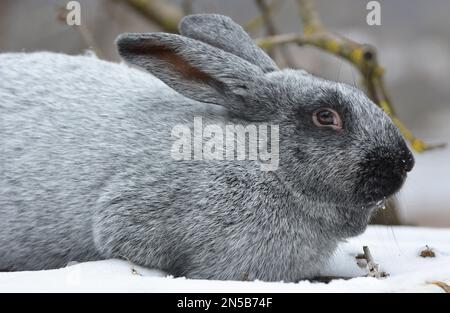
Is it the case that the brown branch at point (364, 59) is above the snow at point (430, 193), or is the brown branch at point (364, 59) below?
above

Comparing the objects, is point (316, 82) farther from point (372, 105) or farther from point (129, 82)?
point (129, 82)

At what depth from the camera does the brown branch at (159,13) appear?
7.18 meters

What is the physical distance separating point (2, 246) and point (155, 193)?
2.73 feet

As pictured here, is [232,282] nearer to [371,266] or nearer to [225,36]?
[371,266]

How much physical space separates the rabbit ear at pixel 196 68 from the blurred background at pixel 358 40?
8.01 ft

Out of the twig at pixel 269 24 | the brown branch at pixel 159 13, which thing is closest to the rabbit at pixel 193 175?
the twig at pixel 269 24

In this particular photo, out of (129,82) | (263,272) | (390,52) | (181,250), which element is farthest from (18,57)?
(390,52)

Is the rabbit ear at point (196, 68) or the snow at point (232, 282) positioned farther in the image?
the rabbit ear at point (196, 68)

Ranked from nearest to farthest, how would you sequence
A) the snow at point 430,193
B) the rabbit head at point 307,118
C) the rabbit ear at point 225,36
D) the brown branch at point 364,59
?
the rabbit head at point 307,118 → the rabbit ear at point 225,36 → the brown branch at point 364,59 → the snow at point 430,193

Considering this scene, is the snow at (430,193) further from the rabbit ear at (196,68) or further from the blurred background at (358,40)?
the rabbit ear at (196,68)

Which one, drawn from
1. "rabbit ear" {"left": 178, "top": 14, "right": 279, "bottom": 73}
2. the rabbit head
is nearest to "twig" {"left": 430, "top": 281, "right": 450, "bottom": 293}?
the rabbit head

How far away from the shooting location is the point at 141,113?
4199mm
